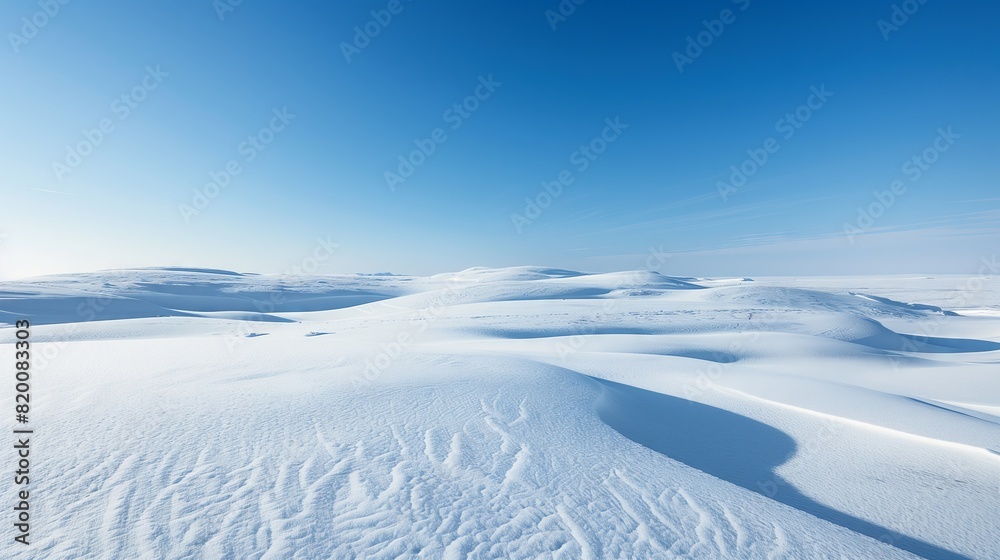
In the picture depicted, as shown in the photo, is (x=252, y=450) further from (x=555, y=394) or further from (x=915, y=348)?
(x=915, y=348)

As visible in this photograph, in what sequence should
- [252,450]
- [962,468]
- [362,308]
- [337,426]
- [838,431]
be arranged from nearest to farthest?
[252,450], [337,426], [962,468], [838,431], [362,308]

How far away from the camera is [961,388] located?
9.43 meters

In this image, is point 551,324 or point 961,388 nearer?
point 961,388

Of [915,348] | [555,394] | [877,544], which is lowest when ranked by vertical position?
[915,348]

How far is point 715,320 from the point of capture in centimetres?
1653

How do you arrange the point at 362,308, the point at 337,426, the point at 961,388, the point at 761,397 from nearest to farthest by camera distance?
the point at 337,426
the point at 761,397
the point at 961,388
the point at 362,308

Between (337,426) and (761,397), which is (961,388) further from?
(337,426)

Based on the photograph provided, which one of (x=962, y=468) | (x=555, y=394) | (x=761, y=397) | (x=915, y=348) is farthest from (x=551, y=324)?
(x=915, y=348)

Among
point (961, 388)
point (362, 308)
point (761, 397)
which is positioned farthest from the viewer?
point (362, 308)

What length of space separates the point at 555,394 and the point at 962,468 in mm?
4294

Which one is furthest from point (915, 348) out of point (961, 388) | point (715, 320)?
point (961, 388)

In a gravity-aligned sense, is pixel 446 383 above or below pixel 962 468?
above

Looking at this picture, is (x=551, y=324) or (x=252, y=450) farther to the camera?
(x=551, y=324)

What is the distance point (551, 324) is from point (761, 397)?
902 cm
